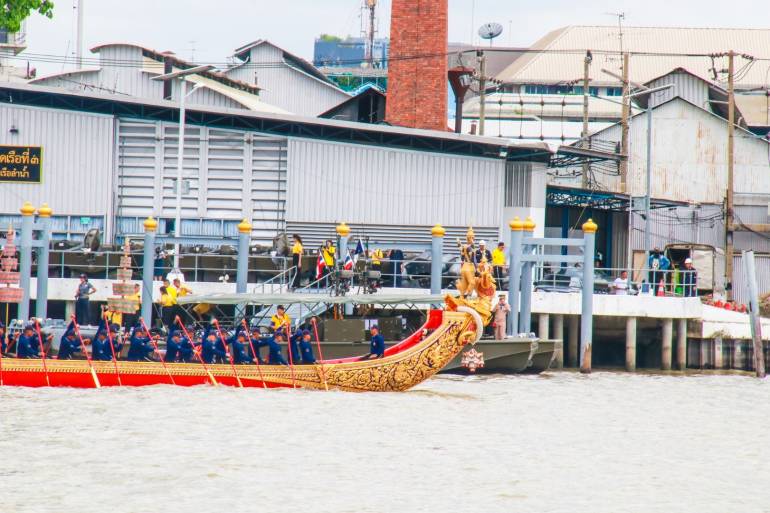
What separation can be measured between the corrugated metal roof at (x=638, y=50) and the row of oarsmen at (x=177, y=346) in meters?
48.1

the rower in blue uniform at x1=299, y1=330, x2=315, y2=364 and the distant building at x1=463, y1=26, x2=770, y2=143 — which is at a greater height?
the distant building at x1=463, y1=26, x2=770, y2=143

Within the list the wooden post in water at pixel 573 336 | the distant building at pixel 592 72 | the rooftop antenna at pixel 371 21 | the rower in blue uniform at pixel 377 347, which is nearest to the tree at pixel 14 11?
the rower in blue uniform at pixel 377 347

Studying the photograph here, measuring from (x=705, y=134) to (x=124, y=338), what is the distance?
34.5 m

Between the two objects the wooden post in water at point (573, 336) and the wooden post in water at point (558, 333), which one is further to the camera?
the wooden post in water at point (573, 336)

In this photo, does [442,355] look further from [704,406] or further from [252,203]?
[252,203]

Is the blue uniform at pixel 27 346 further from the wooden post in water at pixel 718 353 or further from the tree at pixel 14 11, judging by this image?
the wooden post in water at pixel 718 353

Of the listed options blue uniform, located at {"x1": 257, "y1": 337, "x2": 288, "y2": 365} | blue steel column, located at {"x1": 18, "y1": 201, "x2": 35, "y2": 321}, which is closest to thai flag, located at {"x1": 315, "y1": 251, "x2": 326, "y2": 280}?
blue uniform, located at {"x1": 257, "y1": 337, "x2": 288, "y2": 365}

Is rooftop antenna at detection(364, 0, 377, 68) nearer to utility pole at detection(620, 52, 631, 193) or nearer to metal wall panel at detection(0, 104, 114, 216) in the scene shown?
utility pole at detection(620, 52, 631, 193)

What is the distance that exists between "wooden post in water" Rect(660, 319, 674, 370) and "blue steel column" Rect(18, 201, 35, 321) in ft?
58.9

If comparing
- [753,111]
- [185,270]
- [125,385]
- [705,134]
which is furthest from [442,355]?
[753,111]

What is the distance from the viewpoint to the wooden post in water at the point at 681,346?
126 ft

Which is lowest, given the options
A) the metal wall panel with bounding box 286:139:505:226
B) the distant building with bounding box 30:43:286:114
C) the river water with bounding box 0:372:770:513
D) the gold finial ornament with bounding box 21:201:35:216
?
the river water with bounding box 0:372:770:513

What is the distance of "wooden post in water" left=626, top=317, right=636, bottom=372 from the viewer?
124 feet

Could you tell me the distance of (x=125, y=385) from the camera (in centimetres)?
2952
